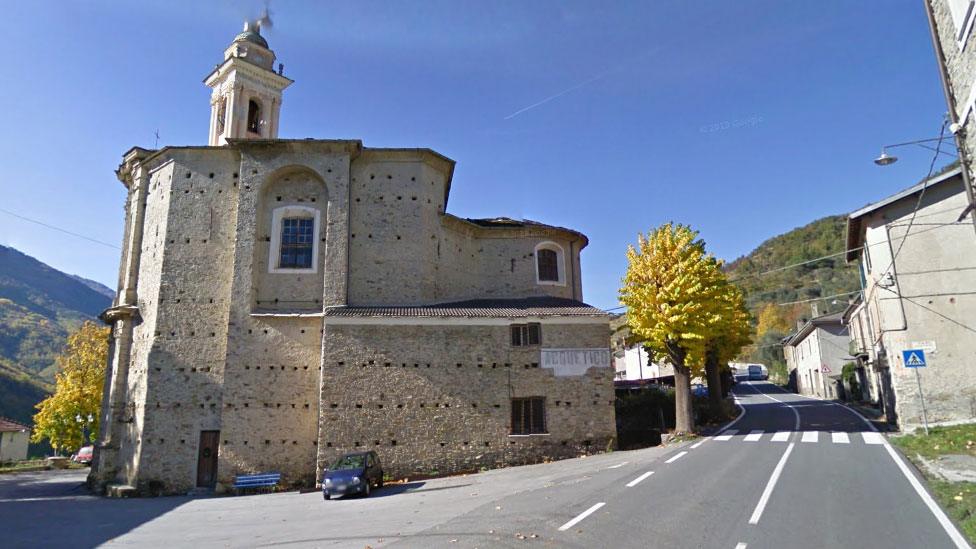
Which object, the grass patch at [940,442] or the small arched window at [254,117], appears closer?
the grass patch at [940,442]

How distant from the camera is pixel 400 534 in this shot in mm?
10539

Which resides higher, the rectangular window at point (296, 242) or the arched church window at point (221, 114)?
the arched church window at point (221, 114)

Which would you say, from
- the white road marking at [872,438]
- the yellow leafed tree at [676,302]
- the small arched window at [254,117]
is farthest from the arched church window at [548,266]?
the small arched window at [254,117]

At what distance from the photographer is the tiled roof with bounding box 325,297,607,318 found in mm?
22156

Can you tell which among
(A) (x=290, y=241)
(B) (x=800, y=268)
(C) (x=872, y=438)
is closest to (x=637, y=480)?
(C) (x=872, y=438)

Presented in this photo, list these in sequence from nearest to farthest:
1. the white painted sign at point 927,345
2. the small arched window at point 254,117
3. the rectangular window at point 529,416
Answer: the white painted sign at point 927,345
the rectangular window at point 529,416
the small arched window at point 254,117

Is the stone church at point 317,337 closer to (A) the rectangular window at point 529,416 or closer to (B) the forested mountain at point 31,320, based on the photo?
(A) the rectangular window at point 529,416

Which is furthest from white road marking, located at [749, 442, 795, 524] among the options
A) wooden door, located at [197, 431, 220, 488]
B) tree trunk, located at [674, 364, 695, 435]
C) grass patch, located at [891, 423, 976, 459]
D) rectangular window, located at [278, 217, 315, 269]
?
wooden door, located at [197, 431, 220, 488]

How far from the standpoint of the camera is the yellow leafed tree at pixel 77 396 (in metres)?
36.3

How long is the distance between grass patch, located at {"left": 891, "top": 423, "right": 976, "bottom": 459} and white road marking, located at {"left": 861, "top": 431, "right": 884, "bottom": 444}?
351mm

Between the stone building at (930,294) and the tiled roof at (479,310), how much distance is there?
1069 centimetres

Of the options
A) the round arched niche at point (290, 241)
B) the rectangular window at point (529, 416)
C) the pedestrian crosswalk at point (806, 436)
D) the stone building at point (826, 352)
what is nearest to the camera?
the pedestrian crosswalk at point (806, 436)

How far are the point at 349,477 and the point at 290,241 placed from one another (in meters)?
11.2

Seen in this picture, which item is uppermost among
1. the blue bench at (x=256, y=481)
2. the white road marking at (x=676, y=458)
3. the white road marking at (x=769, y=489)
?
the white road marking at (x=676, y=458)
